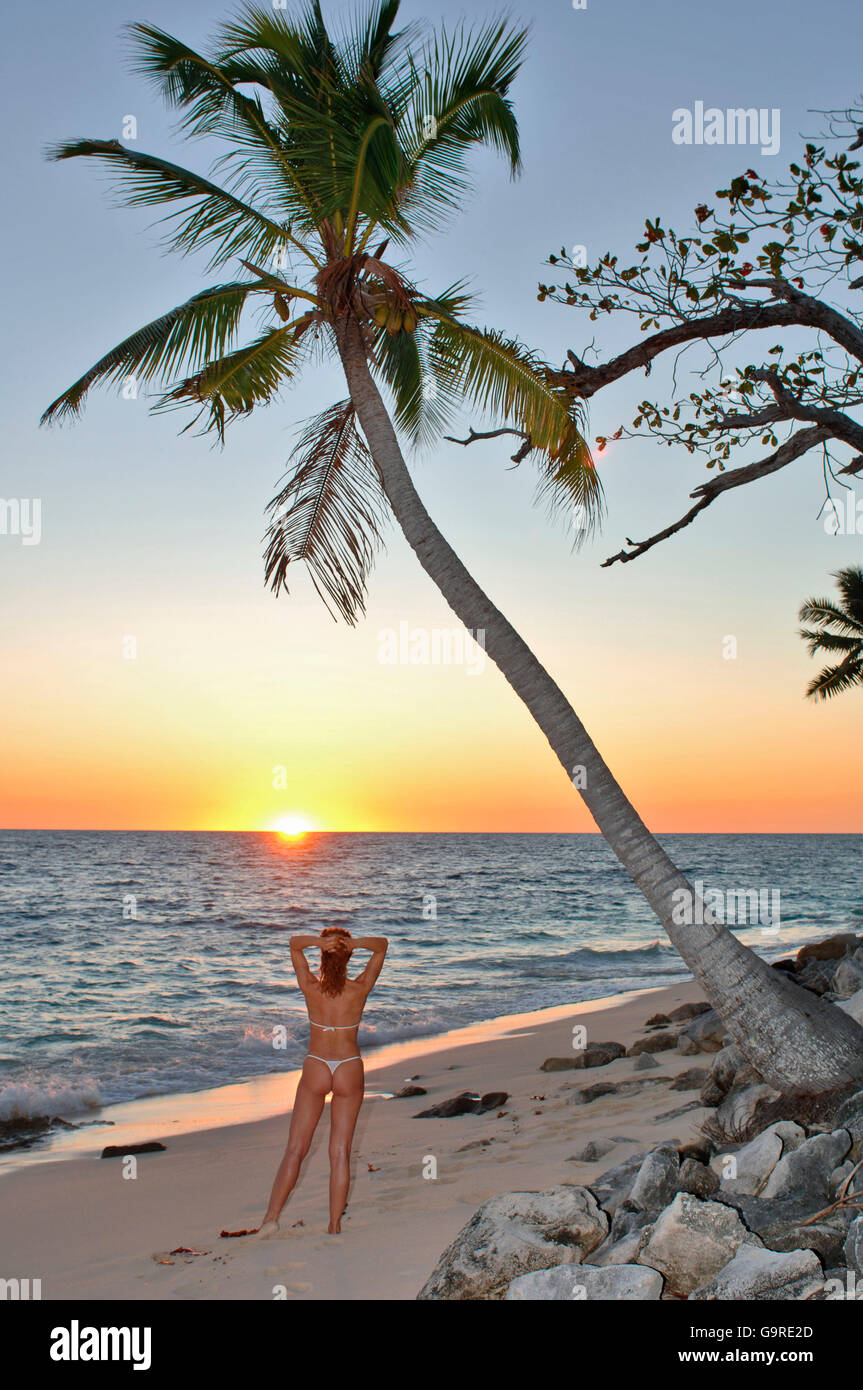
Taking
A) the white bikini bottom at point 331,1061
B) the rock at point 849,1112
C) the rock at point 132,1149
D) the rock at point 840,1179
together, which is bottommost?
the rock at point 132,1149

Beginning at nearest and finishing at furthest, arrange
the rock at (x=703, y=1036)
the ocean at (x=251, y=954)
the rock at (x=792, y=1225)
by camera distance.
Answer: the rock at (x=792, y=1225) < the rock at (x=703, y=1036) < the ocean at (x=251, y=954)

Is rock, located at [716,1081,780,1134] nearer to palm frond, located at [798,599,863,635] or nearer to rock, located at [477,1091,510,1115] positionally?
rock, located at [477,1091,510,1115]

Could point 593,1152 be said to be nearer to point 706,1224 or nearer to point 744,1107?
point 744,1107

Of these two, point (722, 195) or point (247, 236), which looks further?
point (247, 236)

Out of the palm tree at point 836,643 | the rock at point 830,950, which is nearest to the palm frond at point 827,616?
the palm tree at point 836,643

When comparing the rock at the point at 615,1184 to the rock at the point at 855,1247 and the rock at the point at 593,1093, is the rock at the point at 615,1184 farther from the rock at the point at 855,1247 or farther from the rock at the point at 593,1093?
the rock at the point at 593,1093

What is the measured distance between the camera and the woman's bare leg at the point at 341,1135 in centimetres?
587

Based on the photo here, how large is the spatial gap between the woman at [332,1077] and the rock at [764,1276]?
2567 mm

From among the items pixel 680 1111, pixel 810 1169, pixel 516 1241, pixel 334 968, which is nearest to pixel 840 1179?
pixel 810 1169

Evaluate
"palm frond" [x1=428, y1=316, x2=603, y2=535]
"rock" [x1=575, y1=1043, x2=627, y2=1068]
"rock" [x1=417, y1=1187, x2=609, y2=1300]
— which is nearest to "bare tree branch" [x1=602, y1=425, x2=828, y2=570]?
"palm frond" [x1=428, y1=316, x2=603, y2=535]

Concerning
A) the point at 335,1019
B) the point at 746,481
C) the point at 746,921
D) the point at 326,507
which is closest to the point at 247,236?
the point at 326,507

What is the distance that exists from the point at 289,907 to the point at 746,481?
3864 centimetres
